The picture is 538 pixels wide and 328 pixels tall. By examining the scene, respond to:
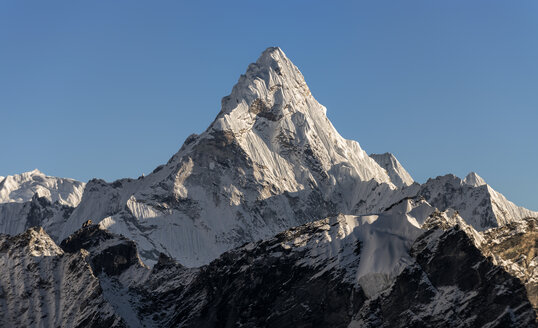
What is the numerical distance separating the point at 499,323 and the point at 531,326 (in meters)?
6.41

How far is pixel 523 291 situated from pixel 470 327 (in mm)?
9154

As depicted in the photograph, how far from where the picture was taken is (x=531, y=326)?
626ft

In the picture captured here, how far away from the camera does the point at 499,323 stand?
19625 cm

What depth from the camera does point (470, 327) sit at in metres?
200

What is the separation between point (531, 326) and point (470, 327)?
11237 mm

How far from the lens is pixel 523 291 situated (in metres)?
199

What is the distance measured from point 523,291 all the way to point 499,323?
6.51 meters
